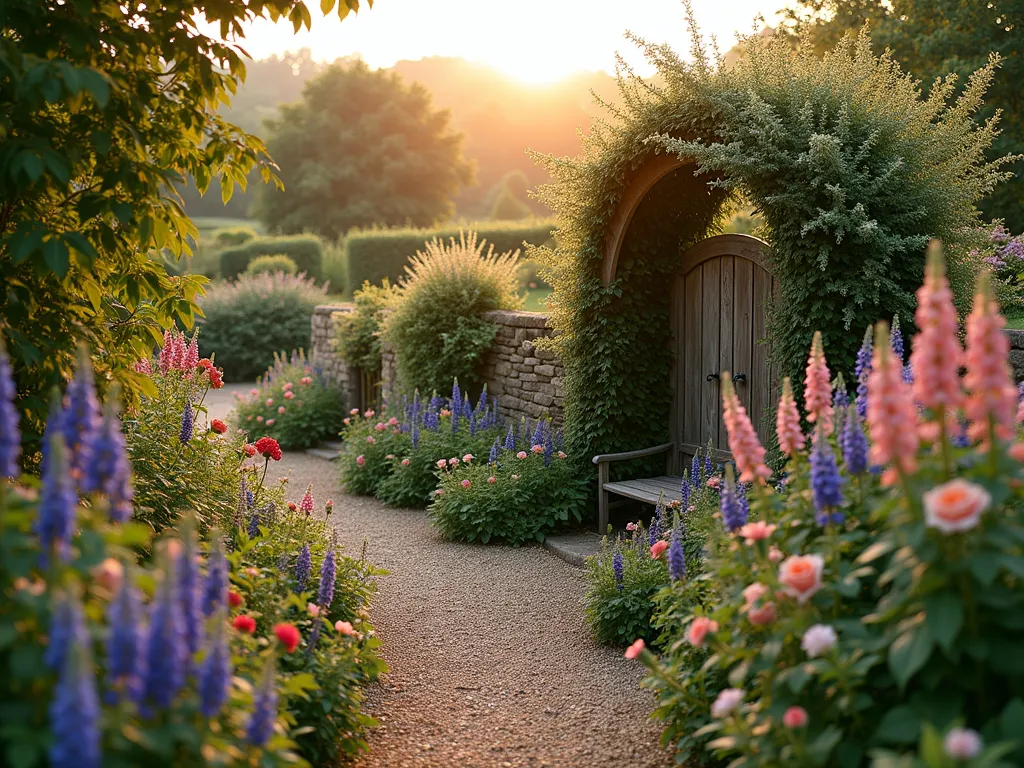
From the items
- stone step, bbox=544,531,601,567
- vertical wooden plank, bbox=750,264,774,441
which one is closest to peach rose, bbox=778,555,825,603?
vertical wooden plank, bbox=750,264,774,441

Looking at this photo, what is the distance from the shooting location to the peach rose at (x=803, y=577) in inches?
85.7

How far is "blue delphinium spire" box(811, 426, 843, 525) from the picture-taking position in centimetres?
241

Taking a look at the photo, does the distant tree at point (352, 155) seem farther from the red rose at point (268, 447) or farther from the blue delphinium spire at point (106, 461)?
the blue delphinium spire at point (106, 461)

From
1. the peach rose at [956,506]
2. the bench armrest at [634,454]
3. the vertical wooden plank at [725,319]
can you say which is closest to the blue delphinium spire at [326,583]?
the peach rose at [956,506]

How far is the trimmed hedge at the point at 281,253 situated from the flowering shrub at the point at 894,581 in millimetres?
21804

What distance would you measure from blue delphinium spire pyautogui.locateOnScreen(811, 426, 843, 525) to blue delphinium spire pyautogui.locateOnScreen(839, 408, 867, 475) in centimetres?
11

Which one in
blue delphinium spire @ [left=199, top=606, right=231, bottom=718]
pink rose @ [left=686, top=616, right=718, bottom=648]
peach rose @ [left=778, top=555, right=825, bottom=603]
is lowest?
pink rose @ [left=686, top=616, right=718, bottom=648]

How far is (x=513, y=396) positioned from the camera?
8172mm

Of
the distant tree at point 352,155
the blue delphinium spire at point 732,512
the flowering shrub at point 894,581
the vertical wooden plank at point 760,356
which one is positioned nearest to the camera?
the flowering shrub at point 894,581

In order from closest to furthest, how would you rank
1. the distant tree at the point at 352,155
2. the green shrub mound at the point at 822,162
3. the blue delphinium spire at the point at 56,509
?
1. the blue delphinium spire at the point at 56,509
2. the green shrub mound at the point at 822,162
3. the distant tree at the point at 352,155

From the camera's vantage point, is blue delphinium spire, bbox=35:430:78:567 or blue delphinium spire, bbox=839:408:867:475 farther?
blue delphinium spire, bbox=839:408:867:475

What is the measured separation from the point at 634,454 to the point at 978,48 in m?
8.25

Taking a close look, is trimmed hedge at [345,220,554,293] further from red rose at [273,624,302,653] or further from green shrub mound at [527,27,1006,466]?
red rose at [273,624,302,653]

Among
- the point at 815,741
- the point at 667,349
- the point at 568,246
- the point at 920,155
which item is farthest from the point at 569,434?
the point at 815,741
